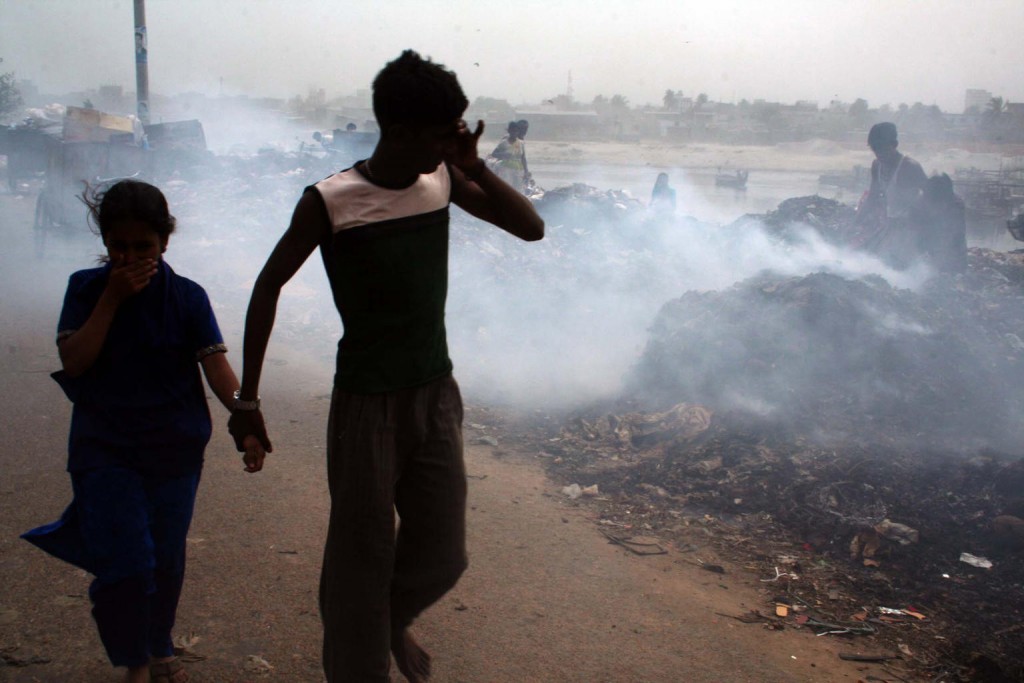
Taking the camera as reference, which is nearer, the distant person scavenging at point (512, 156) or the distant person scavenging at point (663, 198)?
the distant person scavenging at point (512, 156)

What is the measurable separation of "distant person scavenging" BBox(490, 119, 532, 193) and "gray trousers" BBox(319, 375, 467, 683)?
32.4 feet

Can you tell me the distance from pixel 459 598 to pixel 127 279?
1.88 meters

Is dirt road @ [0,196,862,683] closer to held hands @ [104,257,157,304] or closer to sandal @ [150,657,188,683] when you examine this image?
sandal @ [150,657,188,683]

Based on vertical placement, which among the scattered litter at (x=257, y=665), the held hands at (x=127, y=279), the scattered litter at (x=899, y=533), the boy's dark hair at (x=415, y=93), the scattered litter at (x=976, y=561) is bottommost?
the scattered litter at (x=976, y=561)

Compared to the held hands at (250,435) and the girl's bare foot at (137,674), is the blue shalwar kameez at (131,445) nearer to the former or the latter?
the girl's bare foot at (137,674)

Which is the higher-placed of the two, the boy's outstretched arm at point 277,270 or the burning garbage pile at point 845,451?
the boy's outstretched arm at point 277,270

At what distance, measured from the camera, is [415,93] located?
2.05 meters

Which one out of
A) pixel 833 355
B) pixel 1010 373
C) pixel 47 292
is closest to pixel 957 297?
pixel 1010 373

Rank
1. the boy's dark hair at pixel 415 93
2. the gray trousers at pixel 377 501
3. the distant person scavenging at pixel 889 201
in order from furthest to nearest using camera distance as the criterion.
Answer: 1. the distant person scavenging at pixel 889 201
2. the gray trousers at pixel 377 501
3. the boy's dark hair at pixel 415 93

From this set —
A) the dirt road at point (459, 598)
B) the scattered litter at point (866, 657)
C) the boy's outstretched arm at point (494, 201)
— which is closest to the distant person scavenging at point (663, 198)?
the dirt road at point (459, 598)

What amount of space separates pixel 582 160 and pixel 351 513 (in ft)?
109

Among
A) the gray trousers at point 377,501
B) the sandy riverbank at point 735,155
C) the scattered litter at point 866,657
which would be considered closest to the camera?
the gray trousers at point 377,501

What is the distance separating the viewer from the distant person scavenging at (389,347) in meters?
2.12

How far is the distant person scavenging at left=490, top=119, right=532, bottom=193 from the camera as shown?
12.0 m
